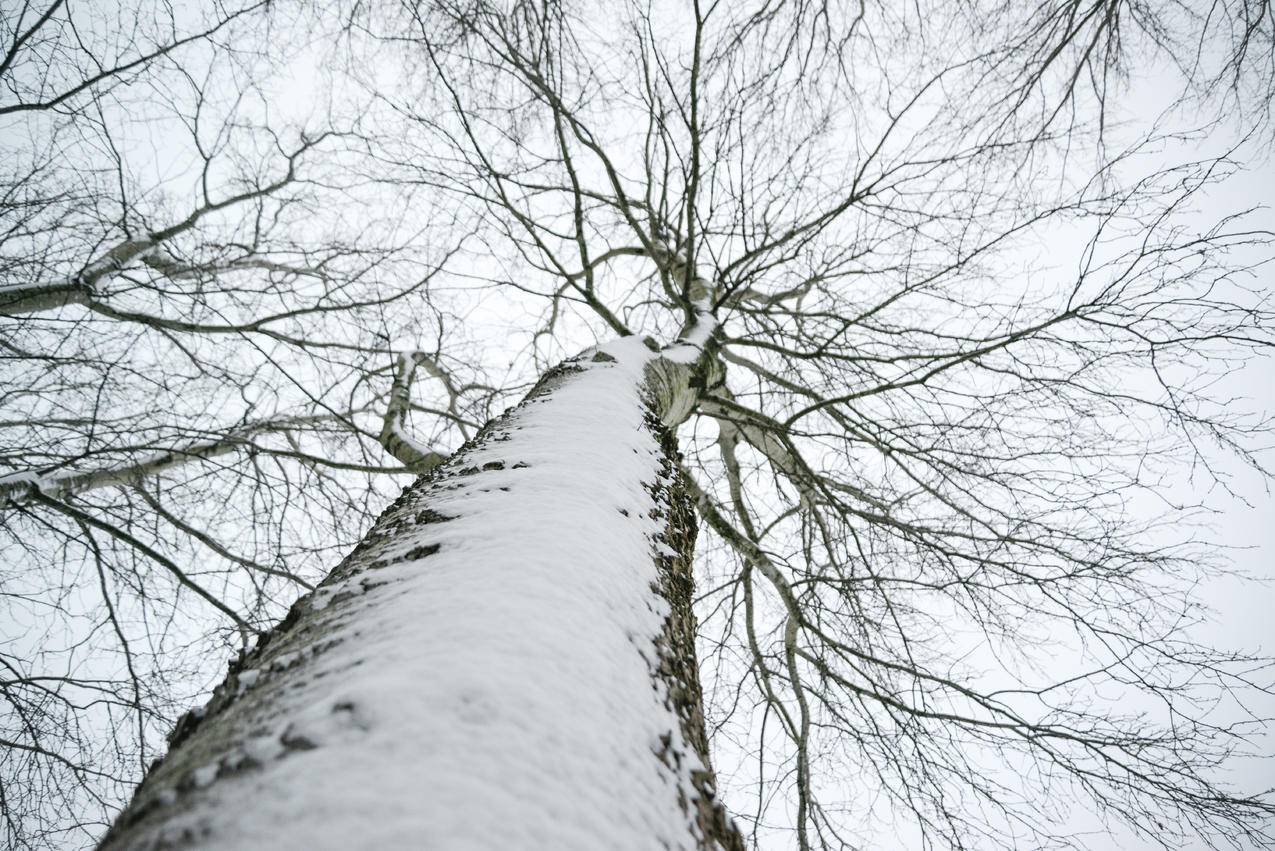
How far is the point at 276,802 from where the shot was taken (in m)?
0.39

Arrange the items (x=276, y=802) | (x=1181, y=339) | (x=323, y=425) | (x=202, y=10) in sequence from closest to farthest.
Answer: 1. (x=276, y=802)
2. (x=1181, y=339)
3. (x=202, y=10)
4. (x=323, y=425)

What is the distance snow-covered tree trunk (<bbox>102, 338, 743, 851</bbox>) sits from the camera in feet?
1.30

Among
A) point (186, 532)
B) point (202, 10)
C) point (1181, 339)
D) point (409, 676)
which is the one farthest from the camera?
point (186, 532)

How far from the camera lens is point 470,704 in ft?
1.60

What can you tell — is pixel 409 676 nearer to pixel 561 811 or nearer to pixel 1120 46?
pixel 561 811

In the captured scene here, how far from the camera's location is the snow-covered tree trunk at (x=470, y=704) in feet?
1.30

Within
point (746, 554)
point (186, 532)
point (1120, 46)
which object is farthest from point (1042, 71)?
point (186, 532)

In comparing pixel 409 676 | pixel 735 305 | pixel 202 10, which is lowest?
pixel 409 676

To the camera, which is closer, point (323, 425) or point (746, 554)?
point (746, 554)

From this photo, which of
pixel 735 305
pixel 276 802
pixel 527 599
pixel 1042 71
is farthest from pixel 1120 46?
pixel 276 802

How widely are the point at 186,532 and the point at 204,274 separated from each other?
4.67 feet

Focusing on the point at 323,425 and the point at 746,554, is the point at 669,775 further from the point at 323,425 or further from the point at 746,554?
the point at 323,425

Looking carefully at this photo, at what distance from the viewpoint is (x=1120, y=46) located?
2.70 meters

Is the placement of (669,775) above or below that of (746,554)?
below
